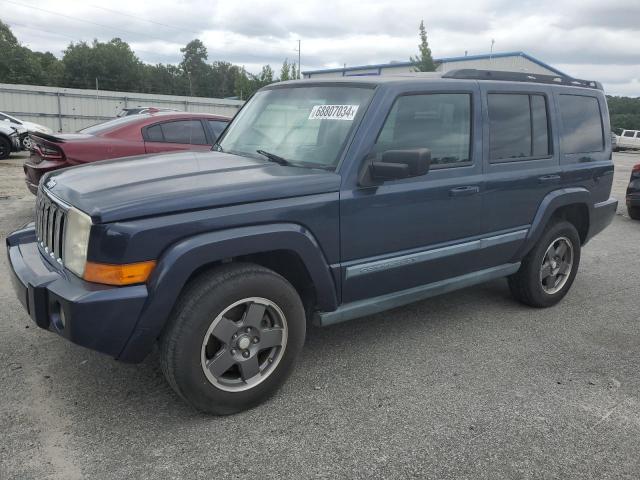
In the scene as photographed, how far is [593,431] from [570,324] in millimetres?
1648

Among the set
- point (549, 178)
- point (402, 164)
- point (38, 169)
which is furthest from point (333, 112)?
point (38, 169)

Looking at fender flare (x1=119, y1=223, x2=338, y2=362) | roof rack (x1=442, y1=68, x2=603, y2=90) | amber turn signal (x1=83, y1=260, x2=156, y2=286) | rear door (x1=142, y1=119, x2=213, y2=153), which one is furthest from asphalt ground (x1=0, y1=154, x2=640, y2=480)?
rear door (x1=142, y1=119, x2=213, y2=153)

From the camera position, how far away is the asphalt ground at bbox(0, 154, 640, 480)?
2.54 m

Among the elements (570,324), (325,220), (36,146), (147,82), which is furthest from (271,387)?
(147,82)

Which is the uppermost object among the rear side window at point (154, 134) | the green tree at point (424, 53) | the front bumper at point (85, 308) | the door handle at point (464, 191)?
the green tree at point (424, 53)

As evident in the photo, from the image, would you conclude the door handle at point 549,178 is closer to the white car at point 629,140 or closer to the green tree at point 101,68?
the white car at point 629,140

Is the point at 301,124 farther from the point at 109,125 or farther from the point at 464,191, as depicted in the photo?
the point at 109,125

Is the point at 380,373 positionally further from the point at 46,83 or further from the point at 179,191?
the point at 46,83

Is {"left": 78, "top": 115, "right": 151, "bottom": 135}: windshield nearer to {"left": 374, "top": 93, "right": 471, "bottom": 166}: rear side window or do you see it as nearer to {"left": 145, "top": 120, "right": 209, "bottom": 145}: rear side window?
{"left": 145, "top": 120, "right": 209, "bottom": 145}: rear side window

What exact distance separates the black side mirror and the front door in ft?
0.48

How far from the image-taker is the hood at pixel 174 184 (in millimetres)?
2566

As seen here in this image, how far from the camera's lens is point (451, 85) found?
3686 mm

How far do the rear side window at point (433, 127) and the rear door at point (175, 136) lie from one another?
415cm

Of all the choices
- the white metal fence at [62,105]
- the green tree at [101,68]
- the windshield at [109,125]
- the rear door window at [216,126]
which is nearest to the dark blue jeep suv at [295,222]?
the rear door window at [216,126]
